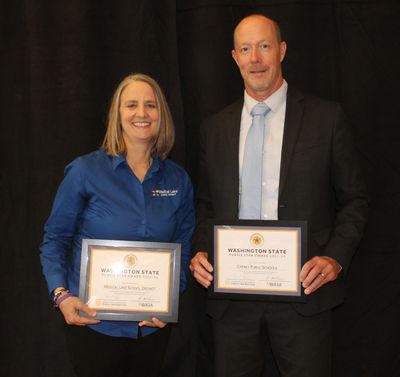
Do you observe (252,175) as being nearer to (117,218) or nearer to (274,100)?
(274,100)

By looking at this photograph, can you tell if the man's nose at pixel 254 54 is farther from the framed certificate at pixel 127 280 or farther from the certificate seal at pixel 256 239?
the framed certificate at pixel 127 280

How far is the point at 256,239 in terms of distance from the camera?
1891 mm

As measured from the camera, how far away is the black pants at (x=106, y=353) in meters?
1.96

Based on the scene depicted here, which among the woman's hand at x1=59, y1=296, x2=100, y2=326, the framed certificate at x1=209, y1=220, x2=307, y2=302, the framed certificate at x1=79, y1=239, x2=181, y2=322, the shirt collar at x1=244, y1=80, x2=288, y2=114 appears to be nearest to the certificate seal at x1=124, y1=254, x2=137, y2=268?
the framed certificate at x1=79, y1=239, x2=181, y2=322

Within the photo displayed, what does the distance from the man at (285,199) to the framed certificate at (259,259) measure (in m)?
0.07

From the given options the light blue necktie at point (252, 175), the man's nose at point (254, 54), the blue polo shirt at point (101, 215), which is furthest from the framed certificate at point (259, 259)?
the man's nose at point (254, 54)

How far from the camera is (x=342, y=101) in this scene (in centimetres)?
261

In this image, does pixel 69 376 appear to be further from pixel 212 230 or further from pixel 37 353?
pixel 212 230

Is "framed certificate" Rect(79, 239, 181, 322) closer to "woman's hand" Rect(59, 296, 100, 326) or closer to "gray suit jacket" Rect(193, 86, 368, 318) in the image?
"woman's hand" Rect(59, 296, 100, 326)

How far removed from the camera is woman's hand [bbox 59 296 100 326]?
1.88m

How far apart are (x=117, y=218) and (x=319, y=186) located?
868 mm

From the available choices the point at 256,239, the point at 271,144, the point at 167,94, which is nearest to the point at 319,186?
the point at 271,144

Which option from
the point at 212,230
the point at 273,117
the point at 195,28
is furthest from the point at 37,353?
the point at 195,28

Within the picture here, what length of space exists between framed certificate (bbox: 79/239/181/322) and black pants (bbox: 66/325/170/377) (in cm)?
15
